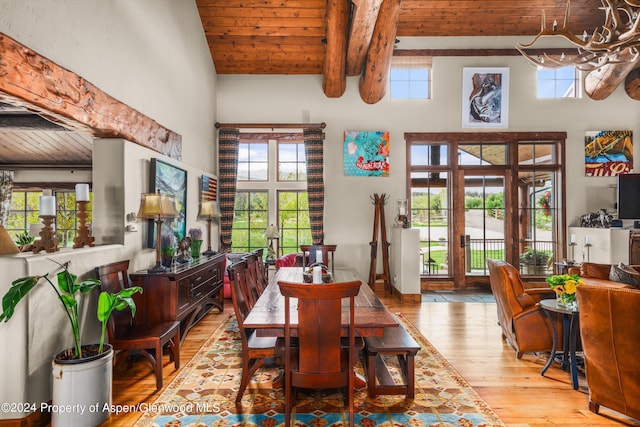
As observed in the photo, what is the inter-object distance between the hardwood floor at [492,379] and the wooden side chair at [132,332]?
224 millimetres

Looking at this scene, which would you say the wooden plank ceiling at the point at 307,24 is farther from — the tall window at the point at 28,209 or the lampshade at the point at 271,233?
the tall window at the point at 28,209

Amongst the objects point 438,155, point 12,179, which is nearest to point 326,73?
point 438,155

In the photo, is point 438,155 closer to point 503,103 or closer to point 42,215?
point 503,103

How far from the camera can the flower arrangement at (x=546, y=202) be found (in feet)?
21.1

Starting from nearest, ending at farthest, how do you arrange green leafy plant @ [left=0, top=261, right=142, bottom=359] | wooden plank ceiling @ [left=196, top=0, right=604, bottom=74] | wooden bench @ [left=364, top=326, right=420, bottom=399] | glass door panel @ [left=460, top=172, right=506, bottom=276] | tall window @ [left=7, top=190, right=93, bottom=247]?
green leafy plant @ [left=0, top=261, right=142, bottom=359] → wooden bench @ [left=364, top=326, right=420, bottom=399] → wooden plank ceiling @ [left=196, top=0, right=604, bottom=74] → tall window @ [left=7, top=190, right=93, bottom=247] → glass door panel @ [left=460, top=172, right=506, bottom=276]

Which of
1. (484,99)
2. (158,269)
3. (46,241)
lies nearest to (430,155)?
(484,99)

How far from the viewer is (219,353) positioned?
3.43m

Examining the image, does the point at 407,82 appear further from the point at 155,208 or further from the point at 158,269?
the point at 158,269

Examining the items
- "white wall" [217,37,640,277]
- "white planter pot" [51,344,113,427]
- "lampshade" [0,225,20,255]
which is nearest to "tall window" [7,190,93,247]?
"white wall" [217,37,640,277]

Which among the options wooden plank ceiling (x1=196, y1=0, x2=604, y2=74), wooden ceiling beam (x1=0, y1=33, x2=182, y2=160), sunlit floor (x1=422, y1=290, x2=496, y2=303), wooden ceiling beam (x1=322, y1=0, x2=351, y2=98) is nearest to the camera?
wooden ceiling beam (x1=0, y1=33, x2=182, y2=160)

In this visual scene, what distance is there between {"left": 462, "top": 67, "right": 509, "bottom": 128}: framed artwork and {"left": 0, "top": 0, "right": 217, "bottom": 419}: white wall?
4.83 m

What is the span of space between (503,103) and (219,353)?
6432 mm

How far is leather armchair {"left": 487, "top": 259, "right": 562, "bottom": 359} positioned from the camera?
318cm

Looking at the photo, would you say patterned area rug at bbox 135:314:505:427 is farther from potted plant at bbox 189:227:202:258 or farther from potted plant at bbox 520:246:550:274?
potted plant at bbox 520:246:550:274
